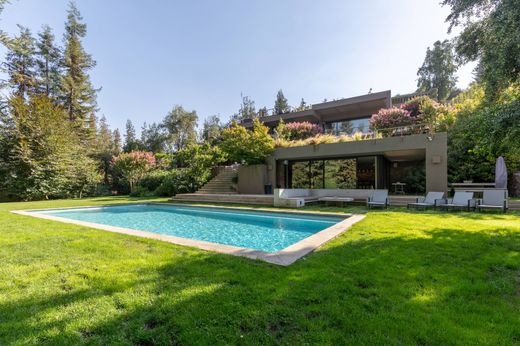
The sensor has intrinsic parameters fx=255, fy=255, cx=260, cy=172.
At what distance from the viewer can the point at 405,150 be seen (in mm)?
12484

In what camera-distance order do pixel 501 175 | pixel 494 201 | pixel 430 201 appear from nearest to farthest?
1. pixel 494 201
2. pixel 430 201
3. pixel 501 175

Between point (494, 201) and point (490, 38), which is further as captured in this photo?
point (494, 201)

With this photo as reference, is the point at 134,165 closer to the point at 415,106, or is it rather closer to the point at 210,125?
the point at 210,125

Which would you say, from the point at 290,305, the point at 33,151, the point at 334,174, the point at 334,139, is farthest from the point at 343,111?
the point at 33,151

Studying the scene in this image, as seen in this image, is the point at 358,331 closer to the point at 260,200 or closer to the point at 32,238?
the point at 32,238

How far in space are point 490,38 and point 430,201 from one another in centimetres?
682

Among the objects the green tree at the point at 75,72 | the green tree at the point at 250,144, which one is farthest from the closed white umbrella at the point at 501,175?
the green tree at the point at 75,72

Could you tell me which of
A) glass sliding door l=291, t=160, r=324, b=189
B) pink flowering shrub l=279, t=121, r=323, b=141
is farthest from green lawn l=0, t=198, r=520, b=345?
pink flowering shrub l=279, t=121, r=323, b=141

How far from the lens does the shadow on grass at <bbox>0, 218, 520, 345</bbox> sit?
226 cm

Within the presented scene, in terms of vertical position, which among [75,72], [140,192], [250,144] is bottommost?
[140,192]

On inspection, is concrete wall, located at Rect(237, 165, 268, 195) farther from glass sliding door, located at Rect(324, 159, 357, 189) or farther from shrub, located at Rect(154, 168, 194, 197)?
shrub, located at Rect(154, 168, 194, 197)

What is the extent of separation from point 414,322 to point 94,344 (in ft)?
9.45

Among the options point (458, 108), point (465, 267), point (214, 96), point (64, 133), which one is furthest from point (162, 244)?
point (214, 96)

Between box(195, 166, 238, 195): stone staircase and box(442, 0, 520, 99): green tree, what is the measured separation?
14.3 meters
